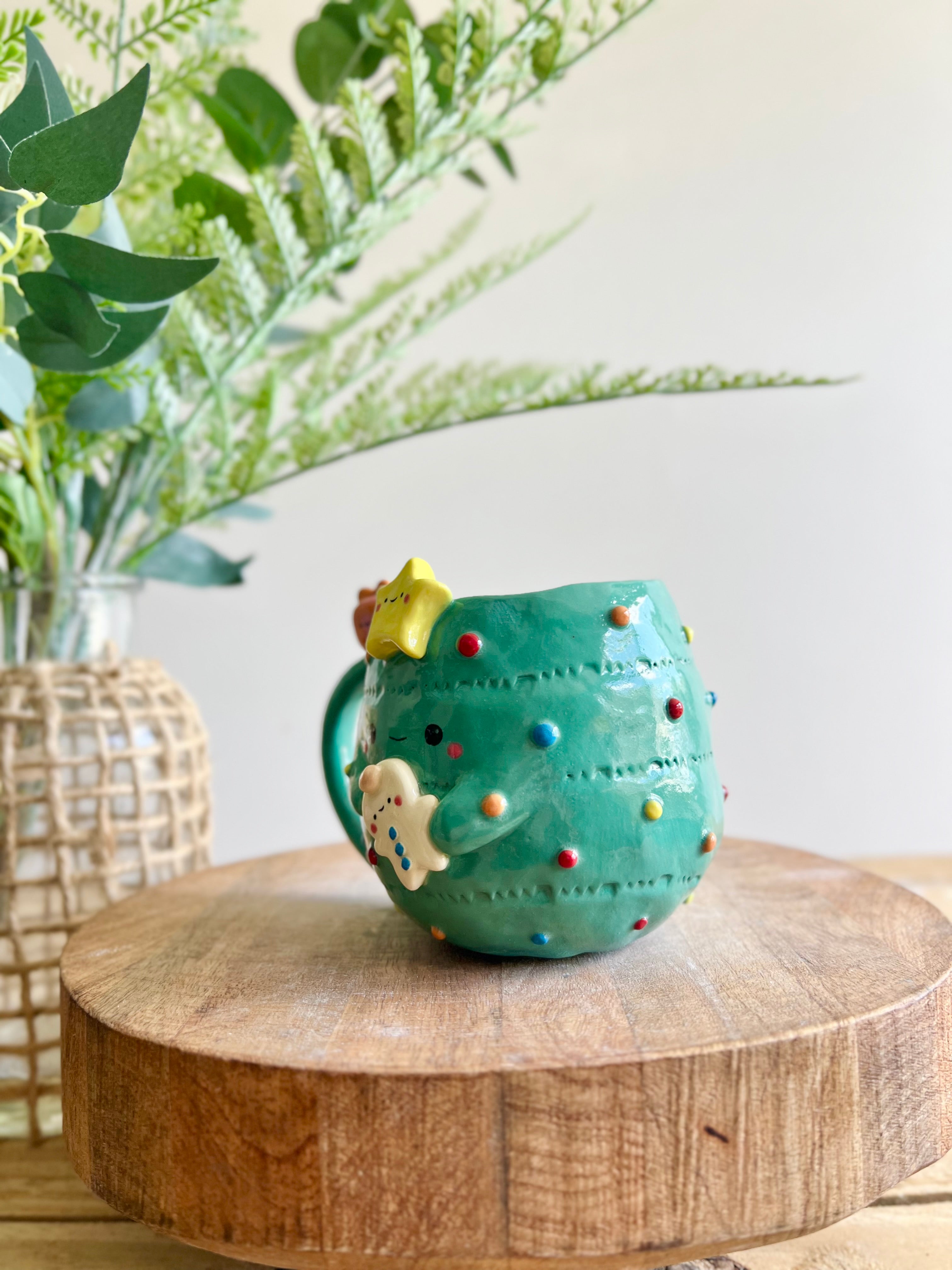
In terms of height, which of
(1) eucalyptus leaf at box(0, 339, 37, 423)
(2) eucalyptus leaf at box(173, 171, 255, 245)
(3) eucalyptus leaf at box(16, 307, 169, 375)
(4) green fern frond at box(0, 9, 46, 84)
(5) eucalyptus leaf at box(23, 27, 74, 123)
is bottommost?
(1) eucalyptus leaf at box(0, 339, 37, 423)

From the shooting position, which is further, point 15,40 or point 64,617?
point 64,617

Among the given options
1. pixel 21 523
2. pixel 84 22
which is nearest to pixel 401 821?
pixel 21 523

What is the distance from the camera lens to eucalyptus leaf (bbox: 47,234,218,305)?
1.36ft

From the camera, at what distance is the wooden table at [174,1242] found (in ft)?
1.46

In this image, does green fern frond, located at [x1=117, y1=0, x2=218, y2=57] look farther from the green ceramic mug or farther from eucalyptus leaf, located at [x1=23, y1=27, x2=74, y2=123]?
the green ceramic mug

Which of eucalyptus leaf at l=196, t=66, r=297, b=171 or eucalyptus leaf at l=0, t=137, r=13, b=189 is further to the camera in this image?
eucalyptus leaf at l=196, t=66, r=297, b=171

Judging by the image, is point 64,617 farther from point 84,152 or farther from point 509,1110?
point 509,1110

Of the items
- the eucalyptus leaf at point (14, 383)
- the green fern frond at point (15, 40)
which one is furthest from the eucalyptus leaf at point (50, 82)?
the eucalyptus leaf at point (14, 383)

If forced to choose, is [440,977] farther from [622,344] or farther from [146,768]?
[622,344]

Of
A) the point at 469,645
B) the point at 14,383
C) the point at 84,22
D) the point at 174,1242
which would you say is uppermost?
the point at 84,22

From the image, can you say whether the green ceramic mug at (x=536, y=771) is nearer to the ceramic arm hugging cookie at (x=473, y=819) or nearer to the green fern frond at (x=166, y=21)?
the ceramic arm hugging cookie at (x=473, y=819)

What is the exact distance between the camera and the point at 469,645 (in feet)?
1.39

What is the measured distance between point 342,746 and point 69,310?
252 millimetres

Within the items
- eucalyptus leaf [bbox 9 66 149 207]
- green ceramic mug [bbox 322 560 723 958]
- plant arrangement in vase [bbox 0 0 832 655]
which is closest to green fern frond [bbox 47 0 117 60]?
plant arrangement in vase [bbox 0 0 832 655]
